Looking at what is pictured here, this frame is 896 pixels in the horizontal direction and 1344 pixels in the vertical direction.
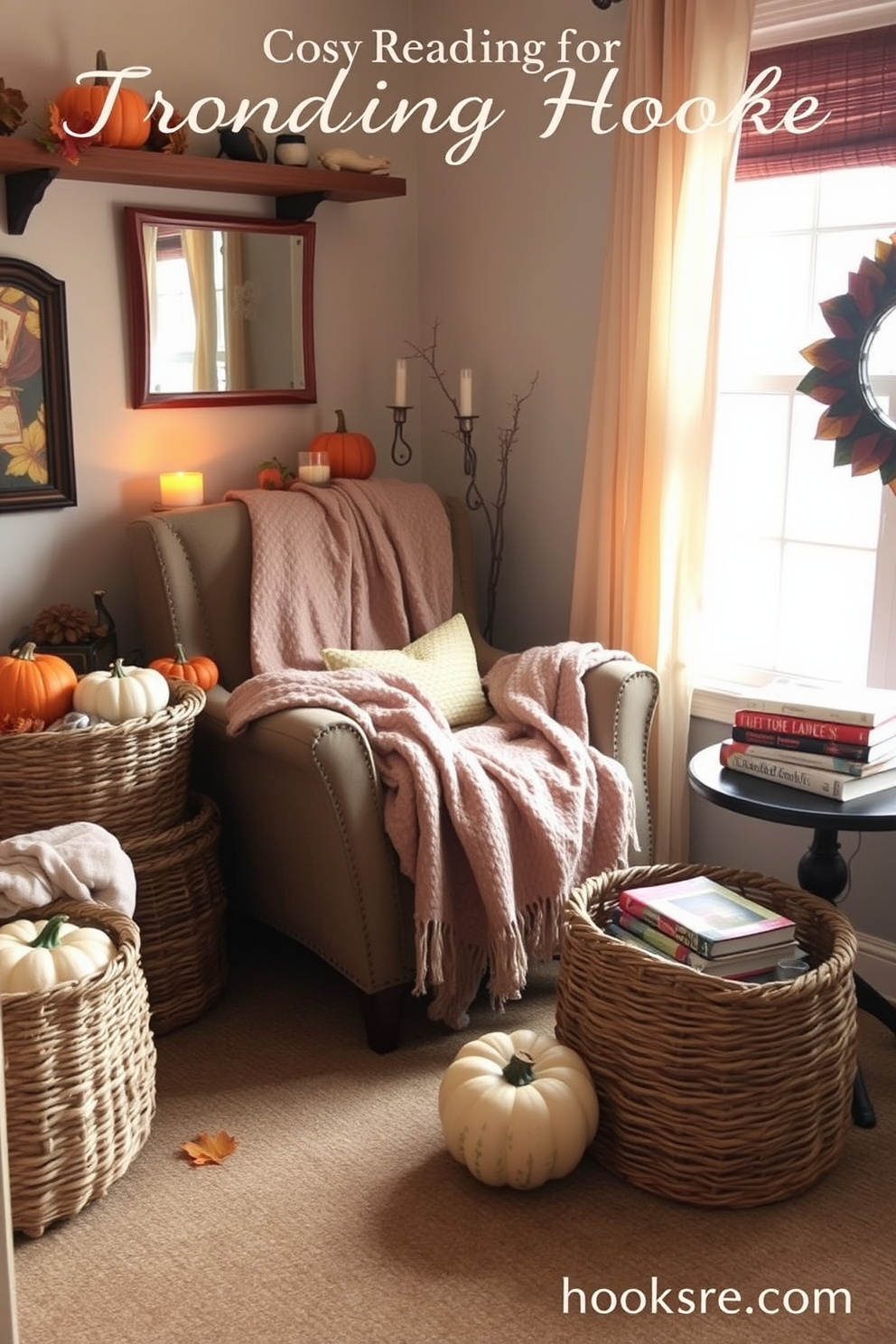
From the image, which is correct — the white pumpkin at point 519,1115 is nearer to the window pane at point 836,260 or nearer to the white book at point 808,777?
the white book at point 808,777

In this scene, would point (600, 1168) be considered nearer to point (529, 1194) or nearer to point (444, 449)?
point (529, 1194)

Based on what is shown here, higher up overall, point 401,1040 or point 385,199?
point 385,199

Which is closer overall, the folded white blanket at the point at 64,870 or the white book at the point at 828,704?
the folded white blanket at the point at 64,870

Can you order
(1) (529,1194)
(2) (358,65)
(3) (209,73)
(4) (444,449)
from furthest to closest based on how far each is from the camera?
(4) (444,449)
(2) (358,65)
(3) (209,73)
(1) (529,1194)

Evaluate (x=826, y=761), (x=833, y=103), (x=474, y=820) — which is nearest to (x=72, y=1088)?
(x=474, y=820)

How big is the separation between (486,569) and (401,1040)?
1.58 m

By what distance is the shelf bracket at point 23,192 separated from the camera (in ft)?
9.77

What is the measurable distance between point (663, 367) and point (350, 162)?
3.33ft

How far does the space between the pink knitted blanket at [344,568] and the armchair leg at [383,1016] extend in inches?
33.8

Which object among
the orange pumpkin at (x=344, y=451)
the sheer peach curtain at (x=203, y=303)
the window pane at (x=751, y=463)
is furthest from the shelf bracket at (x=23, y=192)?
the window pane at (x=751, y=463)

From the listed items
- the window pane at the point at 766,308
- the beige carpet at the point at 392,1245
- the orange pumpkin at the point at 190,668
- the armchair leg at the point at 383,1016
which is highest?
the window pane at the point at 766,308

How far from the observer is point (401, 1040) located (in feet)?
9.14

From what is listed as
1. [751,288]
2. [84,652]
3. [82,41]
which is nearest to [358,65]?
[82,41]

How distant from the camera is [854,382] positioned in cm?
276
